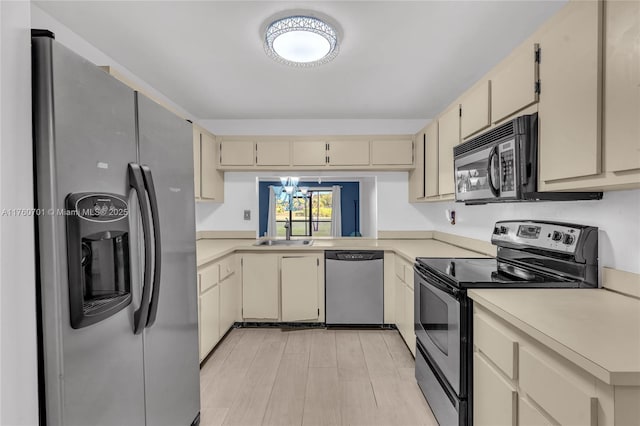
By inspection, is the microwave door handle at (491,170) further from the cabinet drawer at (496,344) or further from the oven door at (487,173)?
the cabinet drawer at (496,344)

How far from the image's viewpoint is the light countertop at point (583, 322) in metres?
0.80

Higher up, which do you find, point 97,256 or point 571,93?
point 571,93

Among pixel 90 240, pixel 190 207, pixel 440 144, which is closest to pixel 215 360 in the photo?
pixel 190 207

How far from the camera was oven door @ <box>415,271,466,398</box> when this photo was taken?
1536 millimetres

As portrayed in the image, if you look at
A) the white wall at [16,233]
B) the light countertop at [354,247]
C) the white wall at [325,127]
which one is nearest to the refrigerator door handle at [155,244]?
the white wall at [16,233]

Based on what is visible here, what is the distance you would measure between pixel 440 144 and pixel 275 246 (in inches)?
75.1

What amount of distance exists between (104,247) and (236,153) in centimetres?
265

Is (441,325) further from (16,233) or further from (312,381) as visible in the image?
(16,233)

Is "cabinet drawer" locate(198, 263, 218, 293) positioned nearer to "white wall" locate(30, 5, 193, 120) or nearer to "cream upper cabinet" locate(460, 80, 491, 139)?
"white wall" locate(30, 5, 193, 120)

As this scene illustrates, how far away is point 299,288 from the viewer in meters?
3.31

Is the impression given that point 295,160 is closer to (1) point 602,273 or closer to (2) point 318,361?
(2) point 318,361

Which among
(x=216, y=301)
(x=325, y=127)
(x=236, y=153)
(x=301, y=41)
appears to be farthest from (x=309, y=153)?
(x=216, y=301)

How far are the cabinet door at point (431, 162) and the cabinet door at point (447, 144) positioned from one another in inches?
3.6

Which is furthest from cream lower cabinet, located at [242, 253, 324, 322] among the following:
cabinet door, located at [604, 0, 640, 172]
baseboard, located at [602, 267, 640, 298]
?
cabinet door, located at [604, 0, 640, 172]
